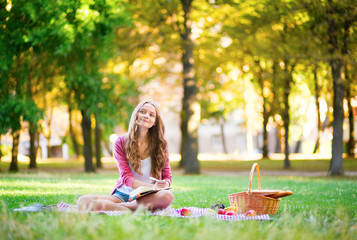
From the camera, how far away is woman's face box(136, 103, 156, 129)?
21.9 ft

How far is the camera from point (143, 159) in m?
6.77

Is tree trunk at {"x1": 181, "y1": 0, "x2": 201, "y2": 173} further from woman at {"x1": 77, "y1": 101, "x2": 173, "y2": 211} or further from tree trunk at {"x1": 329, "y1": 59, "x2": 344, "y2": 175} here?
woman at {"x1": 77, "y1": 101, "x2": 173, "y2": 211}

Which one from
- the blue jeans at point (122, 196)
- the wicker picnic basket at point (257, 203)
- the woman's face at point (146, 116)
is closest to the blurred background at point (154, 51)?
the woman's face at point (146, 116)

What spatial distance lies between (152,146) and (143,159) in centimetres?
24

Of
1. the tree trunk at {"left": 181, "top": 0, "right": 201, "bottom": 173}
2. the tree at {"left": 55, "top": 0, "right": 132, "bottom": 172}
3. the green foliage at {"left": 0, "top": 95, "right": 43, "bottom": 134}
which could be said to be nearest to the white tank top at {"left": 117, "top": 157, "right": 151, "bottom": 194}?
the tree at {"left": 55, "top": 0, "right": 132, "bottom": 172}

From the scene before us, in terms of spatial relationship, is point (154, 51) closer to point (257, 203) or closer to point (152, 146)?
point (152, 146)

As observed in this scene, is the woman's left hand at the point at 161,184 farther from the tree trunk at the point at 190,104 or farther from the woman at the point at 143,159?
the tree trunk at the point at 190,104

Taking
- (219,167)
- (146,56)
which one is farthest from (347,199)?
(219,167)

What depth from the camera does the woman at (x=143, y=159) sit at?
6.38m

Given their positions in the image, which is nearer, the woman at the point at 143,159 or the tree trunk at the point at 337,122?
the woman at the point at 143,159

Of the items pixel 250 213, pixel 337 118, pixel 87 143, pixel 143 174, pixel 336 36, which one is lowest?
pixel 250 213

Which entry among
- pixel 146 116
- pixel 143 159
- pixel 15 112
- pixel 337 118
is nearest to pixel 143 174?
pixel 143 159

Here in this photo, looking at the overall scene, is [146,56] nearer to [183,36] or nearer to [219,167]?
[183,36]

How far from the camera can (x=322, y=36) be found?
18484 millimetres
